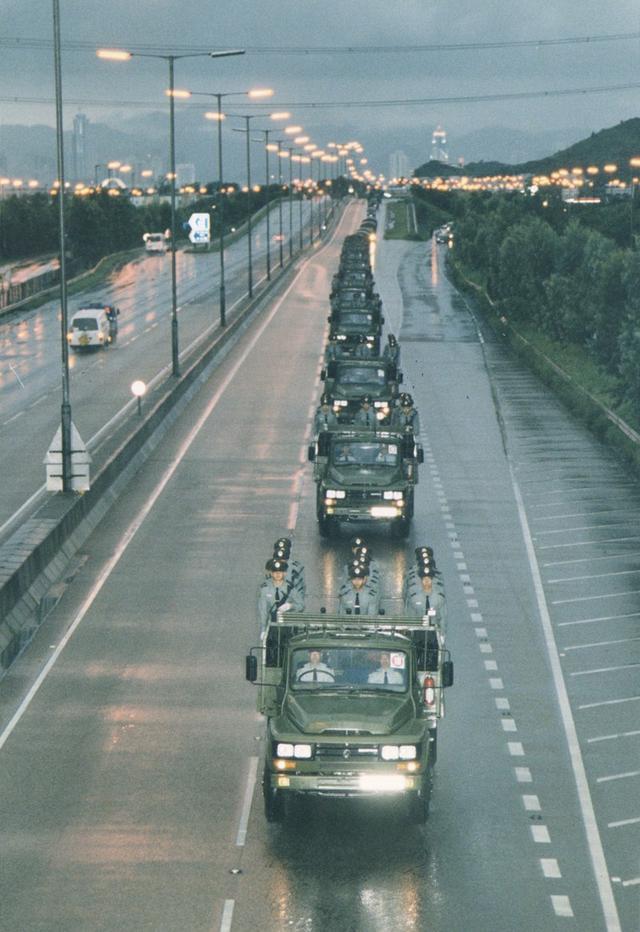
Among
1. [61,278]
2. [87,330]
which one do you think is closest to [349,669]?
[61,278]

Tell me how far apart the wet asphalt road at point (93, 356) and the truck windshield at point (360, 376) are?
7.20 m

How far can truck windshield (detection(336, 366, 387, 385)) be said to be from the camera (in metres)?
51.1

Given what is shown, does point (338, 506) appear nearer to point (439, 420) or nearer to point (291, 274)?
point (439, 420)

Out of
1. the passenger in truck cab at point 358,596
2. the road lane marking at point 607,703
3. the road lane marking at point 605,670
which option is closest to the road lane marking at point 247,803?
the passenger in truck cab at point 358,596

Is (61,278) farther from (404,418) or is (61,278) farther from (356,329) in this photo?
(356,329)

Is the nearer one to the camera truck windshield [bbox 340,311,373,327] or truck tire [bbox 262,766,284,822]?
truck tire [bbox 262,766,284,822]

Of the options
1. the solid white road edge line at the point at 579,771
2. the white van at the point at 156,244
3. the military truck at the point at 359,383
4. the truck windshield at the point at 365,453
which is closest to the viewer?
the solid white road edge line at the point at 579,771

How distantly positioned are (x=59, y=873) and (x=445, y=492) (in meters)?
25.8

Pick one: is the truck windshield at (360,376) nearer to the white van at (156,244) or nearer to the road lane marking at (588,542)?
Result: the road lane marking at (588,542)

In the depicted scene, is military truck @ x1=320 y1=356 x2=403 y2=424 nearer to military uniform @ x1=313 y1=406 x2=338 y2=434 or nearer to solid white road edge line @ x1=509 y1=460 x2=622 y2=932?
military uniform @ x1=313 y1=406 x2=338 y2=434

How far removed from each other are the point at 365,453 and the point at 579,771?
688 inches

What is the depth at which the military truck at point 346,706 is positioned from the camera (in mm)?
18391

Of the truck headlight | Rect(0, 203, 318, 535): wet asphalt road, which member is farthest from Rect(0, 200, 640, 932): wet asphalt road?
Rect(0, 203, 318, 535): wet asphalt road

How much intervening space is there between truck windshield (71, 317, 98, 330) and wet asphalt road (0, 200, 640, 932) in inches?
1264
